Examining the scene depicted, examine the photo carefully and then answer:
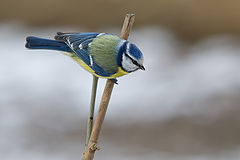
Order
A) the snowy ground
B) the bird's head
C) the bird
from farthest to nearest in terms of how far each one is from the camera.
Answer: the snowy ground, the bird, the bird's head

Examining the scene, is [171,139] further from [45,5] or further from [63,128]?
[45,5]

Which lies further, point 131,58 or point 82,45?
point 82,45

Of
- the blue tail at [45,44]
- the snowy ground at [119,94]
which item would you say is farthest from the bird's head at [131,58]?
the snowy ground at [119,94]

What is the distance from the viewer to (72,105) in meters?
6.32

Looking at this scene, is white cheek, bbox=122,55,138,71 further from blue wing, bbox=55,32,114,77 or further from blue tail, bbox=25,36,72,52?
blue tail, bbox=25,36,72,52

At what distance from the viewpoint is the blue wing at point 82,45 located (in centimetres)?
192

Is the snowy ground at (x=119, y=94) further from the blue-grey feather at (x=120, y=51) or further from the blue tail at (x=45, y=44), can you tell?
the blue-grey feather at (x=120, y=51)

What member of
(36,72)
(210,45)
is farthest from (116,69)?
(210,45)

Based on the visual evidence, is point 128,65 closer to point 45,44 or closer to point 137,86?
point 45,44

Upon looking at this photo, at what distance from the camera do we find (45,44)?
198 cm

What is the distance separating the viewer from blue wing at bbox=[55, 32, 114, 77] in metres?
1.92

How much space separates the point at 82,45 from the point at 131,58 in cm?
32

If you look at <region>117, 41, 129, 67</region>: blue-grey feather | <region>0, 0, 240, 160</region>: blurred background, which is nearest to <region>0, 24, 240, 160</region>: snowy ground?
<region>0, 0, 240, 160</region>: blurred background

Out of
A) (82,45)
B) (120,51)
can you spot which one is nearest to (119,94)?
(82,45)
